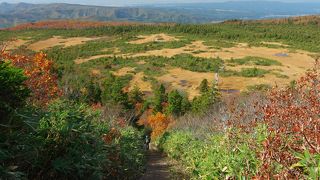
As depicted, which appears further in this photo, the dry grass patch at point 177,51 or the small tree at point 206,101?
the dry grass patch at point 177,51

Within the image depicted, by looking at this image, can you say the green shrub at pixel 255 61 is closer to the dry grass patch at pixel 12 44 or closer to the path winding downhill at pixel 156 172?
the dry grass patch at pixel 12 44

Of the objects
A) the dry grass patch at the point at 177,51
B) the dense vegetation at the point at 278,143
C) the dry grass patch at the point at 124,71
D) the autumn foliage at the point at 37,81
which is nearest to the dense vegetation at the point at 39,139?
the dense vegetation at the point at 278,143

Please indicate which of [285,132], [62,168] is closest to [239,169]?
[285,132]

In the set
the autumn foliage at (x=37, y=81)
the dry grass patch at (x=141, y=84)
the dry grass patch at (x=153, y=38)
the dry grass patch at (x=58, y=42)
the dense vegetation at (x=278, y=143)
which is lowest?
the dry grass patch at (x=141, y=84)

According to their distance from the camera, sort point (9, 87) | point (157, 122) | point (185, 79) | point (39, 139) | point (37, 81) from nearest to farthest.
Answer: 1. point (9, 87)
2. point (39, 139)
3. point (37, 81)
4. point (157, 122)
5. point (185, 79)

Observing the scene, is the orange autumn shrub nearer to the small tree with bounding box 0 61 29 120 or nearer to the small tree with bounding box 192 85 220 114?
the small tree with bounding box 192 85 220 114

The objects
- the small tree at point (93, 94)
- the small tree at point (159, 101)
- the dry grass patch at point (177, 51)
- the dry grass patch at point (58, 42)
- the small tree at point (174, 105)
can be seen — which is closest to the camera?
the small tree at point (174, 105)

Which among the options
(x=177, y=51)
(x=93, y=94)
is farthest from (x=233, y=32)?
(x=93, y=94)

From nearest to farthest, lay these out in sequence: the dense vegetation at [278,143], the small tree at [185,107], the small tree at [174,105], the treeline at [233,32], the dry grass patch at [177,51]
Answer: the dense vegetation at [278,143] < the small tree at [174,105] < the small tree at [185,107] < the dry grass patch at [177,51] < the treeline at [233,32]

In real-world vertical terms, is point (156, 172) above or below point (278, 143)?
below

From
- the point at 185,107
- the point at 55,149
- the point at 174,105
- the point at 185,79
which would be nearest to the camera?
the point at 55,149

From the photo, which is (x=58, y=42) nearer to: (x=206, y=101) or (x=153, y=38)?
(x=153, y=38)

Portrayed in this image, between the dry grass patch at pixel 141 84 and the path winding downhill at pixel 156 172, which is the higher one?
the path winding downhill at pixel 156 172

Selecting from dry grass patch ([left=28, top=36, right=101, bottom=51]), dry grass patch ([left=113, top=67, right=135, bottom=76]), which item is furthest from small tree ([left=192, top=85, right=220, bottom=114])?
dry grass patch ([left=28, top=36, right=101, bottom=51])
